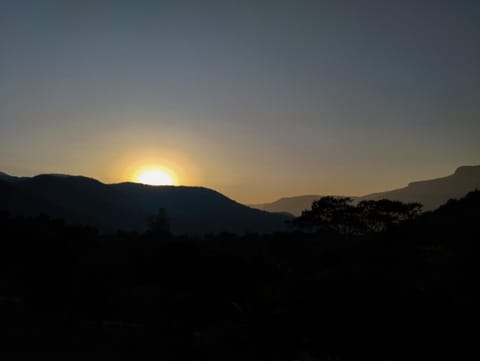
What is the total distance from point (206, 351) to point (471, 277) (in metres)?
13.6

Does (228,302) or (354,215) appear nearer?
(228,302)

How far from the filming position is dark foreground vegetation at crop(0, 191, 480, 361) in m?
12.0

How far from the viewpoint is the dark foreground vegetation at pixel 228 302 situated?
12008mm

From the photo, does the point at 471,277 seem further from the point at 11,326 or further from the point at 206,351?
the point at 11,326

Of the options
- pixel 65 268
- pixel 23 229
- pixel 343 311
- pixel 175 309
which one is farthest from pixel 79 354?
pixel 23 229

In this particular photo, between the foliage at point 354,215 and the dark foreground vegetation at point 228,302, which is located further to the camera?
the foliage at point 354,215

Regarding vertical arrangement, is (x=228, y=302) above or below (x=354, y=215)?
below

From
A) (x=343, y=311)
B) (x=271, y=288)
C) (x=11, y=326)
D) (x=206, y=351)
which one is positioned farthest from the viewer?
(x=11, y=326)

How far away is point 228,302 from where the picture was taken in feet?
89.4

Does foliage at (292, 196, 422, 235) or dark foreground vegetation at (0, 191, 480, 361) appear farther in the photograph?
foliage at (292, 196, 422, 235)

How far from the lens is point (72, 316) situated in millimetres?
27062

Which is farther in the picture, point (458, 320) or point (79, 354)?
point (79, 354)

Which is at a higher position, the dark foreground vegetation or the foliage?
the foliage

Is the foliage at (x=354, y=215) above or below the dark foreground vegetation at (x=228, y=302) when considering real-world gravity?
above
